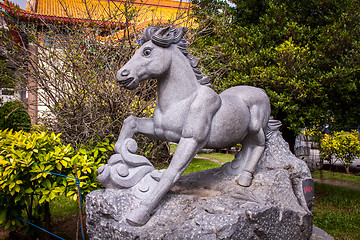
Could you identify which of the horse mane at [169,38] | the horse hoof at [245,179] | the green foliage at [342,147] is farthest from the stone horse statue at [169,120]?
the green foliage at [342,147]

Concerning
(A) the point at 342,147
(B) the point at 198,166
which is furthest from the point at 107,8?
(A) the point at 342,147

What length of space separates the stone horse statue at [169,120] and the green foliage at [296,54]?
2065 millimetres

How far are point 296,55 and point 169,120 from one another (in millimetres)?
2778

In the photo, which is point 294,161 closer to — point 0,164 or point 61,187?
point 61,187

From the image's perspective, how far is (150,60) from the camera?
7.67 ft

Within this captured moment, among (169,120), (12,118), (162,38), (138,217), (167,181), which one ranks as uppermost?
(162,38)

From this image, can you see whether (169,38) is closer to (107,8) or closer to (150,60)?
(150,60)

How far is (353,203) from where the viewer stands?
525cm

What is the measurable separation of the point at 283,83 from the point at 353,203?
2.78 metres

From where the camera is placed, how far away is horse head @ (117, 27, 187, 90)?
231 cm

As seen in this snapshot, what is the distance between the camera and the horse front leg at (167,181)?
2.10 m

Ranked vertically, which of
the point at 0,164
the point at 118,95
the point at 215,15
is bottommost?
the point at 0,164

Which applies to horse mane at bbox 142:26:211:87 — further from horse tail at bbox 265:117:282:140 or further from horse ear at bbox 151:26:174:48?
horse tail at bbox 265:117:282:140

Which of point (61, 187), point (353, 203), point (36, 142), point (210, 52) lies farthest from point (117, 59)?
point (353, 203)
